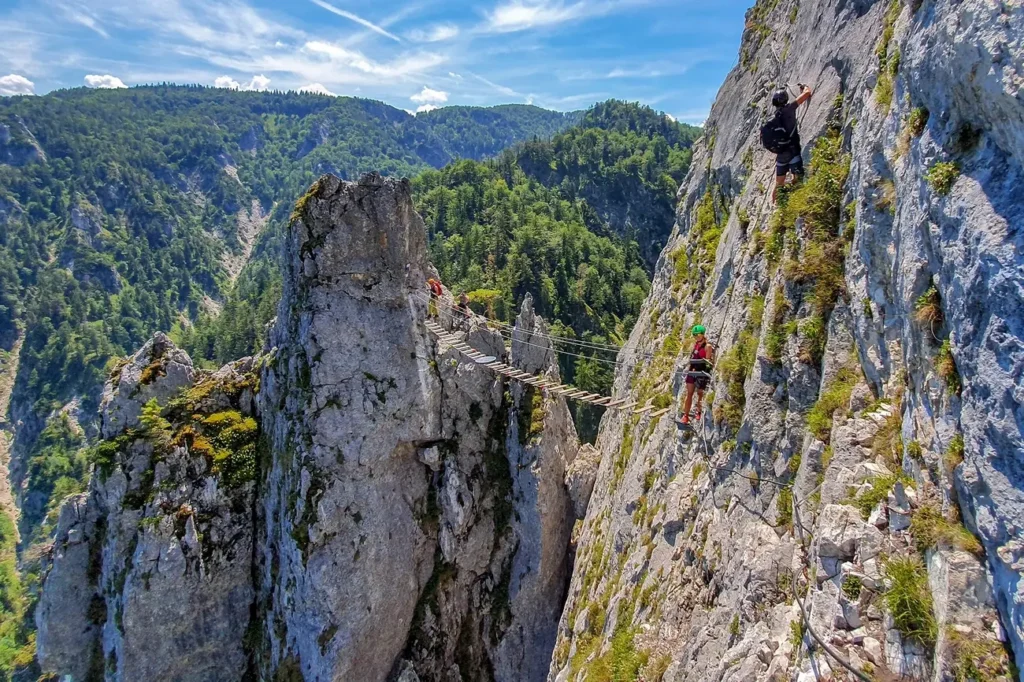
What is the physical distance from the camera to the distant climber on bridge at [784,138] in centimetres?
1248

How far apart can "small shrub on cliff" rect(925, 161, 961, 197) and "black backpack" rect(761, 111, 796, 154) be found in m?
5.66

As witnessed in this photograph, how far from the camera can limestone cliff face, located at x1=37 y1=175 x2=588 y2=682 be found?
22031 millimetres

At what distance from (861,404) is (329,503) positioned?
64.9 ft

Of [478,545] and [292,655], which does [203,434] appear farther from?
[478,545]

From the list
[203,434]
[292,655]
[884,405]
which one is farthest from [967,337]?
[203,434]

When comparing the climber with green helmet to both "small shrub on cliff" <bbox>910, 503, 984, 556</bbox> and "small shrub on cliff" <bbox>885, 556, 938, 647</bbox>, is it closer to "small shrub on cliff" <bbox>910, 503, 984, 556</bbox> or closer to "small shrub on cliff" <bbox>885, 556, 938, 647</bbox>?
"small shrub on cliff" <bbox>910, 503, 984, 556</bbox>

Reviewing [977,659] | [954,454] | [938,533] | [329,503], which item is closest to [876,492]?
[938,533]

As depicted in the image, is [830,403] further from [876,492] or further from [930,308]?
[930,308]

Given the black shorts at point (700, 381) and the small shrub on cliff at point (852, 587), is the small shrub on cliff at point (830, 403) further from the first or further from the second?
the black shorts at point (700, 381)

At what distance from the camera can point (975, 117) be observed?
6.73 metres

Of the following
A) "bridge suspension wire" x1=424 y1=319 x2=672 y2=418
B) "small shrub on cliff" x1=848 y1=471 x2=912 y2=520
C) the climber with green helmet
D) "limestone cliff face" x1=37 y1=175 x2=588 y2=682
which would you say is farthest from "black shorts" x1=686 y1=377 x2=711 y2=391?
"limestone cliff face" x1=37 y1=175 x2=588 y2=682

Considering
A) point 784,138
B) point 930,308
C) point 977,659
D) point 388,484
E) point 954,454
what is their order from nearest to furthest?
point 977,659
point 954,454
point 930,308
point 784,138
point 388,484

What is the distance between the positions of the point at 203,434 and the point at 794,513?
23.1m

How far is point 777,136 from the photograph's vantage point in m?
12.5
